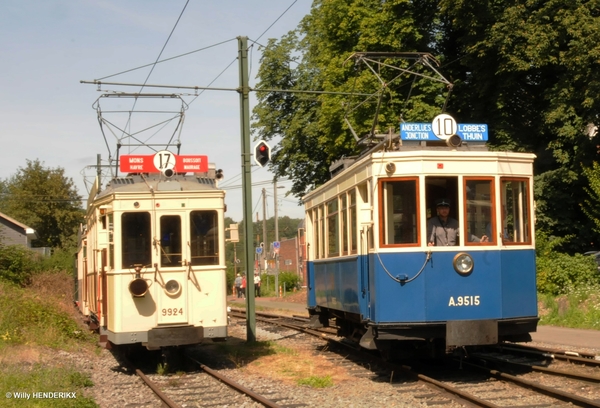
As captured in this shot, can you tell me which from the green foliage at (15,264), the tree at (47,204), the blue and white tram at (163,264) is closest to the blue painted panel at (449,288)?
the blue and white tram at (163,264)

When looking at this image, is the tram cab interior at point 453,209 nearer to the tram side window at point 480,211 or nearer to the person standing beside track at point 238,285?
the tram side window at point 480,211

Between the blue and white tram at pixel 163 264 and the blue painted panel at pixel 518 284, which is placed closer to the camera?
the blue painted panel at pixel 518 284

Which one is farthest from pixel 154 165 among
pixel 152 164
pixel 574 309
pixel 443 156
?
pixel 574 309

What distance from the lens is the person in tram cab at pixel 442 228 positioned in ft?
34.7

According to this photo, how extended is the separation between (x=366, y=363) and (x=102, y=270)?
478cm

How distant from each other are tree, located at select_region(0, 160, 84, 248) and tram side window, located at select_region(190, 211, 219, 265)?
141 ft

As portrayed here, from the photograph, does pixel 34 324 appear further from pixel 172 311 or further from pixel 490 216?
pixel 490 216

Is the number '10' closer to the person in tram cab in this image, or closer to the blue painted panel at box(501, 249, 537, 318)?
the person in tram cab

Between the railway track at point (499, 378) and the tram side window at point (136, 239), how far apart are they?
364cm

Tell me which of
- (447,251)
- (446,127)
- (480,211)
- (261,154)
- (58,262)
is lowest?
(58,262)

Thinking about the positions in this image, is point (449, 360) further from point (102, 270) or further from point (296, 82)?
point (296, 82)

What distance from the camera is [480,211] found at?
10.7 metres

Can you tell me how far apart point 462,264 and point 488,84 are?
16.6 meters

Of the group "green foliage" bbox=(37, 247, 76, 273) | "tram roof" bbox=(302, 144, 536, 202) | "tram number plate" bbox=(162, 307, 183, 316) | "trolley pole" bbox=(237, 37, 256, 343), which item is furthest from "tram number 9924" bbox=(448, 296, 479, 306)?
"green foliage" bbox=(37, 247, 76, 273)
